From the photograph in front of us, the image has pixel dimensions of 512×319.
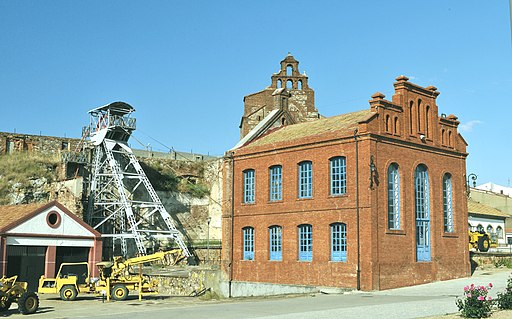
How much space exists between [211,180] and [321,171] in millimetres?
22696

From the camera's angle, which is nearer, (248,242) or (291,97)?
(248,242)

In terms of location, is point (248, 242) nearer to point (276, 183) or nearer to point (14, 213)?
point (276, 183)

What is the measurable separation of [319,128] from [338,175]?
4142mm

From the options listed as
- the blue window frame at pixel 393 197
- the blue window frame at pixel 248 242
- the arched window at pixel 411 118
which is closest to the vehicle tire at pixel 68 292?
the blue window frame at pixel 248 242

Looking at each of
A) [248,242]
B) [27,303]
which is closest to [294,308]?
[27,303]

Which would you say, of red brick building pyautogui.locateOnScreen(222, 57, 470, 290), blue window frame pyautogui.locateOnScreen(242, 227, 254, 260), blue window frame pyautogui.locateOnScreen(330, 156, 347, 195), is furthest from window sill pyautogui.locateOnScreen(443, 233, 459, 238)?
blue window frame pyautogui.locateOnScreen(242, 227, 254, 260)

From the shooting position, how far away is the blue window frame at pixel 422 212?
1241 inches

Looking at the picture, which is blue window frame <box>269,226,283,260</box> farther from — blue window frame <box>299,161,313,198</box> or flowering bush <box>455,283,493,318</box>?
flowering bush <box>455,283,493,318</box>

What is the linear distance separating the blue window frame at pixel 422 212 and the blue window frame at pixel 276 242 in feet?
24.0

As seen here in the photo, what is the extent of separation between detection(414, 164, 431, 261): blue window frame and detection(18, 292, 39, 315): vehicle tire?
Result: 18.5 metres

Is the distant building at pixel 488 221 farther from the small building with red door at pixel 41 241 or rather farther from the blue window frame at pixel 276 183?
the small building with red door at pixel 41 241

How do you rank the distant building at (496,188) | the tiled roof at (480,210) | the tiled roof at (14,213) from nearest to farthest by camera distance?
the tiled roof at (14,213) → the tiled roof at (480,210) → the distant building at (496,188)

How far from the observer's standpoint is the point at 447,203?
112 feet

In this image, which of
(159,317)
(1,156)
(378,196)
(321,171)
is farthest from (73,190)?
(159,317)
